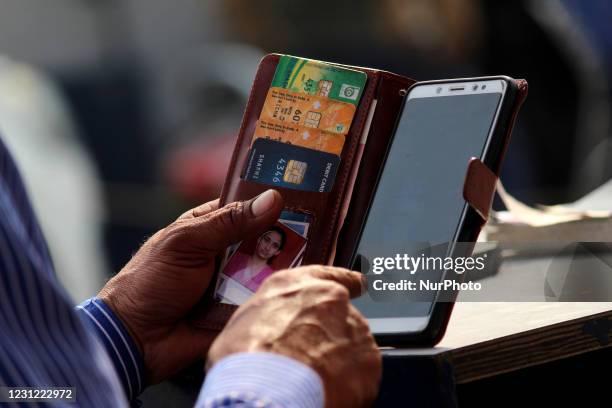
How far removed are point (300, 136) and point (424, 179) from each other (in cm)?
27

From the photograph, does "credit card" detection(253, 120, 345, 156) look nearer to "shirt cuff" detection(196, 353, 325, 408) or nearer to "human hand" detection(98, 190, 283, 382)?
"human hand" detection(98, 190, 283, 382)

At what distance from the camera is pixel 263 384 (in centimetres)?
128

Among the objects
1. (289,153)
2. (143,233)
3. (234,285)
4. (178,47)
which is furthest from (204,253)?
(178,47)

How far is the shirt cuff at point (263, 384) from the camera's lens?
1.27 meters

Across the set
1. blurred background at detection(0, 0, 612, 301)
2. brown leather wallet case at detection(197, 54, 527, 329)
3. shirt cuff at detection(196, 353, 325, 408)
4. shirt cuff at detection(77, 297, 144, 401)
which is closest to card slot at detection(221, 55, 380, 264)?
brown leather wallet case at detection(197, 54, 527, 329)

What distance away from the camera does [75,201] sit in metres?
4.76

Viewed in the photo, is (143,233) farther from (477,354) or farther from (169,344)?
(477,354)

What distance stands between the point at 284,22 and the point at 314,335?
3.90 meters

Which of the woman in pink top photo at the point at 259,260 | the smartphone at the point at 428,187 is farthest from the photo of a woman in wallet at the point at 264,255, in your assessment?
the smartphone at the point at 428,187

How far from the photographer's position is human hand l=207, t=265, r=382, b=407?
1318mm

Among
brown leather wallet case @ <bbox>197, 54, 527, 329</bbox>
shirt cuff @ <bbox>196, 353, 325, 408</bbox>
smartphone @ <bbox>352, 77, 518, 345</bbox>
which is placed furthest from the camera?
brown leather wallet case @ <bbox>197, 54, 527, 329</bbox>

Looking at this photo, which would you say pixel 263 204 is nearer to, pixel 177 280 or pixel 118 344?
pixel 177 280

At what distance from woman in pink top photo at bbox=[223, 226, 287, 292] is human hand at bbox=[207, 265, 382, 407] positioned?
42 centimetres

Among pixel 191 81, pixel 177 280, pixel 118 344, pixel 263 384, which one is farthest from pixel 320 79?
pixel 191 81
